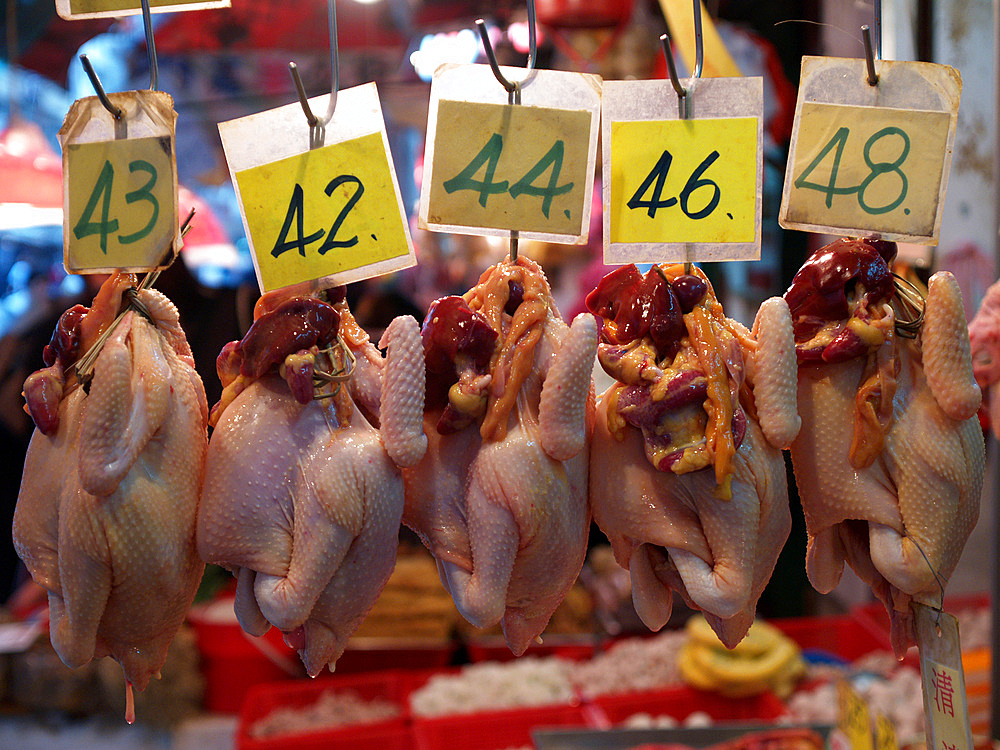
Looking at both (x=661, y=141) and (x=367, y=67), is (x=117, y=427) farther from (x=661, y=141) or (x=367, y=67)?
(x=367, y=67)

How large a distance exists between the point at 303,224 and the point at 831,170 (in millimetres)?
786

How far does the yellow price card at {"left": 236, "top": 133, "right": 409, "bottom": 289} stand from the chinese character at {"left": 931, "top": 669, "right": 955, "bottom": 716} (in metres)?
1.03

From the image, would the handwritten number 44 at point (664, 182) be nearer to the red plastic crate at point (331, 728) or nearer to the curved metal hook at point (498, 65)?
the curved metal hook at point (498, 65)

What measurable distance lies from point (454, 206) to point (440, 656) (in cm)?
323

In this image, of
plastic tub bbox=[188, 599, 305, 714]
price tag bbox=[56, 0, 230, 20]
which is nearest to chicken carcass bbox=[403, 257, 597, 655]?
price tag bbox=[56, 0, 230, 20]

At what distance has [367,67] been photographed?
4023 millimetres

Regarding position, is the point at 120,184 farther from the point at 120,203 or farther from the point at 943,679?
the point at 943,679

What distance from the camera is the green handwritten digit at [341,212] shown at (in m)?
1.18

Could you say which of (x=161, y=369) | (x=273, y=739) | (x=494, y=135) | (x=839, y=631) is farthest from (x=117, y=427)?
(x=839, y=631)

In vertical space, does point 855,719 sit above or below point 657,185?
below

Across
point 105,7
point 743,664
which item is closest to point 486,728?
point 743,664

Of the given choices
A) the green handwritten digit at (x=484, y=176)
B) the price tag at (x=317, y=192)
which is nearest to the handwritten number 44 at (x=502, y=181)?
the green handwritten digit at (x=484, y=176)

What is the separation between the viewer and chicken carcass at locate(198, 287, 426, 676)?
115 centimetres

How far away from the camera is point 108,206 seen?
1.19 m
